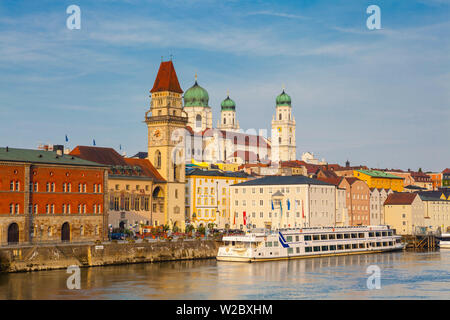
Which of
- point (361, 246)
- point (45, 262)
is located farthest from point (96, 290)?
point (361, 246)

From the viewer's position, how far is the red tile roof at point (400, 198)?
170 m

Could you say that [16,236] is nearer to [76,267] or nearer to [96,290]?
[76,267]

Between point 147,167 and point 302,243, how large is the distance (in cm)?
3663

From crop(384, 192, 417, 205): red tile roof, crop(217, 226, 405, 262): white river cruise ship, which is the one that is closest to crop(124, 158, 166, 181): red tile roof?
crop(217, 226, 405, 262): white river cruise ship

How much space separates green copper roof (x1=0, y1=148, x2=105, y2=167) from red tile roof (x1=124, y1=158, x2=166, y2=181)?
29.7 metres

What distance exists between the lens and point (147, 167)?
134 meters

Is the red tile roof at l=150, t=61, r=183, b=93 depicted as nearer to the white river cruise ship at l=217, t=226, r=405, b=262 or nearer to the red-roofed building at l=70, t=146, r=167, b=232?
the red-roofed building at l=70, t=146, r=167, b=232

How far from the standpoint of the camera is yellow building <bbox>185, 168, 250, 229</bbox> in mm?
150625

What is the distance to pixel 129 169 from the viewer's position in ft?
417

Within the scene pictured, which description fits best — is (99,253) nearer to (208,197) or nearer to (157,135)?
(157,135)

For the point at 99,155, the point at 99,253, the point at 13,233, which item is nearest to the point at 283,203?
the point at 99,155

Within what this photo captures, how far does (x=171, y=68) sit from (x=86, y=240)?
1929 inches

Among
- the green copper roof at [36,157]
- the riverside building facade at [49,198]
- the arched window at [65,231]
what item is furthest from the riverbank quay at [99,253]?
the green copper roof at [36,157]

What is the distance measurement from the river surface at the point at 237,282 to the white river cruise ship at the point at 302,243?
337 cm
